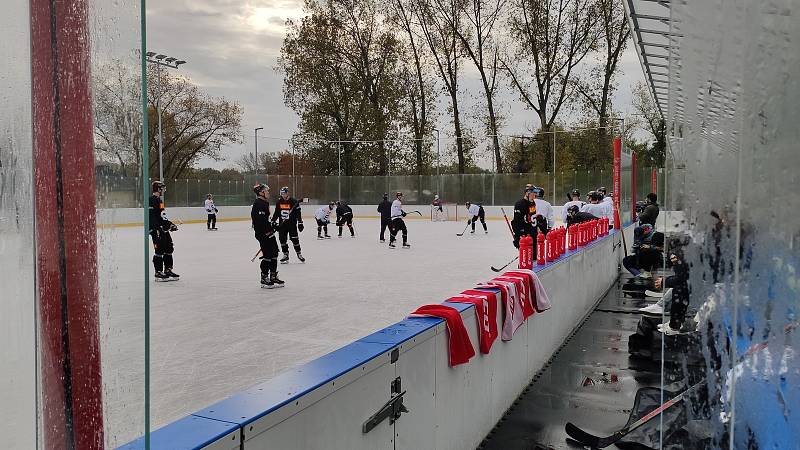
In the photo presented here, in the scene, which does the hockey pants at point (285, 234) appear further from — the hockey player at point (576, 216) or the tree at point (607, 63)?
the tree at point (607, 63)

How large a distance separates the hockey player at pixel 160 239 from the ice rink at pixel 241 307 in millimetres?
343

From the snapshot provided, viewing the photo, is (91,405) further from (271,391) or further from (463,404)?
(463,404)

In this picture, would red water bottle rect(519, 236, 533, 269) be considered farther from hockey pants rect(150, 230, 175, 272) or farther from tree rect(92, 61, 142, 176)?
hockey pants rect(150, 230, 175, 272)

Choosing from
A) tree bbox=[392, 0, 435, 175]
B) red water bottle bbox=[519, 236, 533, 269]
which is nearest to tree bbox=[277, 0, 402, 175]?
tree bbox=[392, 0, 435, 175]

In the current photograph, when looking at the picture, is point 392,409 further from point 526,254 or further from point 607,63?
point 607,63

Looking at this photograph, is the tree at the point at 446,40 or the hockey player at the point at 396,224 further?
the tree at the point at 446,40

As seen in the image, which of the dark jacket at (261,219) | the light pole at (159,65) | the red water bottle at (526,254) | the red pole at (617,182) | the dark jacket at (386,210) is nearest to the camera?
the light pole at (159,65)

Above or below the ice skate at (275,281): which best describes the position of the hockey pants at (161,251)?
above

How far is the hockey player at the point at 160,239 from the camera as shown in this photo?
8.39 m

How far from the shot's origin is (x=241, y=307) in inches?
259

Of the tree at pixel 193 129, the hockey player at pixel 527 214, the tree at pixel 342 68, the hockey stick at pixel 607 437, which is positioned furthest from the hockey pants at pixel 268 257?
the tree at pixel 342 68

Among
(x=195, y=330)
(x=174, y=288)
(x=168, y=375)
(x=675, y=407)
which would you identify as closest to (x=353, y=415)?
(x=675, y=407)

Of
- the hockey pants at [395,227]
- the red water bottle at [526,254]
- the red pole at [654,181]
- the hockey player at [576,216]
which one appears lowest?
the hockey pants at [395,227]

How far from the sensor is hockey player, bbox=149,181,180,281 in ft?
27.5
